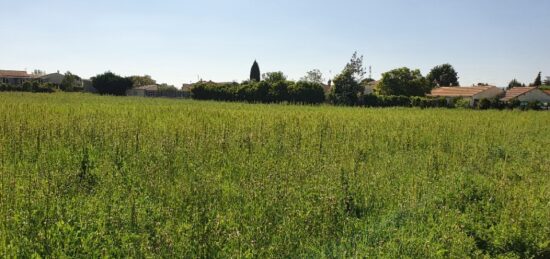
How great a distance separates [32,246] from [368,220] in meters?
4.01

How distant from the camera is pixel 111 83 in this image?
65.9 metres

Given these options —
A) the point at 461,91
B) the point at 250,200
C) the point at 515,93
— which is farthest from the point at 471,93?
the point at 250,200

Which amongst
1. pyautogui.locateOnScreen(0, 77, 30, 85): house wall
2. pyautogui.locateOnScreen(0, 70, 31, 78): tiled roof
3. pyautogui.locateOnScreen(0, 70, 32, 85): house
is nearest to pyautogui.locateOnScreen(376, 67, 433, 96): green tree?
pyautogui.locateOnScreen(0, 70, 32, 85): house

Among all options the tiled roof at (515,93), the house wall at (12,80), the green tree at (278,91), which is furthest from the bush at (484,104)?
the house wall at (12,80)

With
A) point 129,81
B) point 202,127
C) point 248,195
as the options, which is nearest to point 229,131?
point 202,127

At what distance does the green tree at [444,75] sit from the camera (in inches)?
4193

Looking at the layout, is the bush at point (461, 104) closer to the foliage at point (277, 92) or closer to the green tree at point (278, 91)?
the foliage at point (277, 92)

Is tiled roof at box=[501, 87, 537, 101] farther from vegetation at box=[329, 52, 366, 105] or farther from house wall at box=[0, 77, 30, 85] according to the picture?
house wall at box=[0, 77, 30, 85]

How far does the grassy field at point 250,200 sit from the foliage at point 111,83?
59529 mm

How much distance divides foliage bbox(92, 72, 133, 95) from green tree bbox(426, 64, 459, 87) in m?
75.4

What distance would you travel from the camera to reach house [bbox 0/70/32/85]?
103m

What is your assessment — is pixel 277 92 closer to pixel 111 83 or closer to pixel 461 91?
pixel 111 83

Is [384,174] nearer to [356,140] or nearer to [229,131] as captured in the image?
[356,140]

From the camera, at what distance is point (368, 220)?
5711mm
